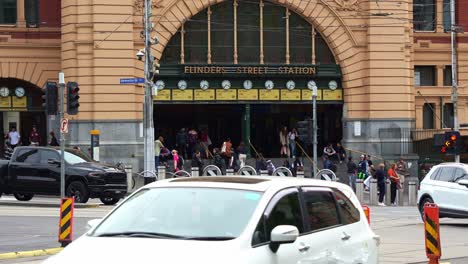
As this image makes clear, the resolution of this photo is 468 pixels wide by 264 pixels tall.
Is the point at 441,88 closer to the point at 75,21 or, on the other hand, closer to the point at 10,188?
the point at 75,21

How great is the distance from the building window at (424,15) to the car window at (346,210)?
4565cm

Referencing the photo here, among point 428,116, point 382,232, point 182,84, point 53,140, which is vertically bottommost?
point 382,232

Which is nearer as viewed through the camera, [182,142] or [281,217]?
[281,217]

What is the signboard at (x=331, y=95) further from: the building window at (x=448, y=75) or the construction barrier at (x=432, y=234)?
the construction barrier at (x=432, y=234)

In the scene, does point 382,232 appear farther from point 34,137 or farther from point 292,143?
point 34,137

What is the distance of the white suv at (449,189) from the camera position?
2305cm

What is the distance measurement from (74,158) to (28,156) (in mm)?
1426

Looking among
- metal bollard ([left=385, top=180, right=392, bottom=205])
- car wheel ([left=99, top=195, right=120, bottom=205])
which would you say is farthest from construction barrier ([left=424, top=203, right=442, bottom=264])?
metal bollard ([left=385, top=180, right=392, bottom=205])

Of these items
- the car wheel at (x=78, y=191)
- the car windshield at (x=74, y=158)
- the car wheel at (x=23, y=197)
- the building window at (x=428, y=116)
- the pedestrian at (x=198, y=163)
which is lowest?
the car wheel at (x=23, y=197)

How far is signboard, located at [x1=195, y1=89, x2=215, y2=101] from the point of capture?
48781mm

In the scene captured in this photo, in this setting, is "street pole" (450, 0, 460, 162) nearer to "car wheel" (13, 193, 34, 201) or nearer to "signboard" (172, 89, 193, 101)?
"signboard" (172, 89, 193, 101)

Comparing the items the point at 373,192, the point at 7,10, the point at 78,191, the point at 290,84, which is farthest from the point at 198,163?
the point at 7,10

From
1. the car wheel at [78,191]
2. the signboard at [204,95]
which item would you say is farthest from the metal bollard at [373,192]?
the signboard at [204,95]

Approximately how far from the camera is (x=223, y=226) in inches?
308
